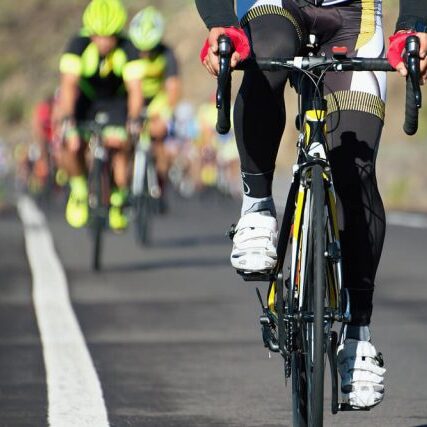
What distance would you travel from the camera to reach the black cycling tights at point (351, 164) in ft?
17.6

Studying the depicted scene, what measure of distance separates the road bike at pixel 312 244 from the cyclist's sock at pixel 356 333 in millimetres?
96

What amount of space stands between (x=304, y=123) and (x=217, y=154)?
96.6 feet

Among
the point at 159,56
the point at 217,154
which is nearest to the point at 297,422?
the point at 159,56

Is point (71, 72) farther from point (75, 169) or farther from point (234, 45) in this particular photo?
point (234, 45)

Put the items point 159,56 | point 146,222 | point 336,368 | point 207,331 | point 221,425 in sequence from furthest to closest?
point 159,56 → point 146,222 → point 207,331 → point 221,425 → point 336,368

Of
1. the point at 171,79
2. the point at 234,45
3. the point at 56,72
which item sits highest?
the point at 56,72

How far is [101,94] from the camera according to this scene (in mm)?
15031

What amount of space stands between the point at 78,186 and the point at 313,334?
9.80m

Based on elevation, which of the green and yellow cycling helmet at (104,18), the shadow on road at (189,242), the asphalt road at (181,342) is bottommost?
the asphalt road at (181,342)

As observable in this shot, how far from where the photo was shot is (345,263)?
5406mm

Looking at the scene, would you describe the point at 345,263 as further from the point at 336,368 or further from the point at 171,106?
the point at 171,106

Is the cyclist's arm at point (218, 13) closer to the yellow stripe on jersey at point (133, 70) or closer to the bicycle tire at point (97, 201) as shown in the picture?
the bicycle tire at point (97, 201)

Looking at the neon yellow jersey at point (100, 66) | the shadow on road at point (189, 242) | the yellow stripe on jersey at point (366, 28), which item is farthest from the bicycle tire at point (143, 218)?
the yellow stripe on jersey at point (366, 28)

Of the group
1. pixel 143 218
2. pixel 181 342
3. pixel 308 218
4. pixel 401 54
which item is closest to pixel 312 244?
pixel 308 218
